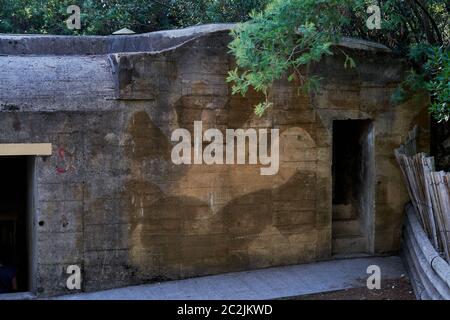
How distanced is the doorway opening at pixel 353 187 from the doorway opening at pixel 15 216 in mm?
4649

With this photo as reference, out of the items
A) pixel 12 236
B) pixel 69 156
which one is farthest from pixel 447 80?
pixel 12 236

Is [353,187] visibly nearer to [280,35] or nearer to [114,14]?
[280,35]

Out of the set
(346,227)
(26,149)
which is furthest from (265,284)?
(26,149)

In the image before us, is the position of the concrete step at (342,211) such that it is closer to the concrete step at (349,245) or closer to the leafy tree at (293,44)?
the concrete step at (349,245)

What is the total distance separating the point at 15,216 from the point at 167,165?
3.62 meters

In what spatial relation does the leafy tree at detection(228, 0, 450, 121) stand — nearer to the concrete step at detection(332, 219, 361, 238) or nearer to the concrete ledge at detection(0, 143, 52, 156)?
the concrete step at detection(332, 219, 361, 238)

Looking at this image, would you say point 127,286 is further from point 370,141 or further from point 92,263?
point 370,141

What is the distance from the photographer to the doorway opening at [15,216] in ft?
29.0

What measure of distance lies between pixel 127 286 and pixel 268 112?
2.95 m

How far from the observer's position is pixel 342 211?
8992 millimetres

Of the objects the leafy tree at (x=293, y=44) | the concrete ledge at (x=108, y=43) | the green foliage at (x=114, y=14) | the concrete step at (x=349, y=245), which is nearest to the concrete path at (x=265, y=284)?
the concrete step at (x=349, y=245)

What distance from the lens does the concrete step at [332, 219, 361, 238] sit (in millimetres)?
8766

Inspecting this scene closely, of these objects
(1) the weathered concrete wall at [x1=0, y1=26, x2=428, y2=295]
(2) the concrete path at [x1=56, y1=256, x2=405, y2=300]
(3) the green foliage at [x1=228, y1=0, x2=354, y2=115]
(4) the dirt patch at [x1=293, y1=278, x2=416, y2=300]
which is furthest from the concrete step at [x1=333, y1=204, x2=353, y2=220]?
(3) the green foliage at [x1=228, y1=0, x2=354, y2=115]

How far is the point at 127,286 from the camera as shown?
731 centimetres
